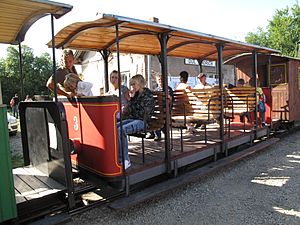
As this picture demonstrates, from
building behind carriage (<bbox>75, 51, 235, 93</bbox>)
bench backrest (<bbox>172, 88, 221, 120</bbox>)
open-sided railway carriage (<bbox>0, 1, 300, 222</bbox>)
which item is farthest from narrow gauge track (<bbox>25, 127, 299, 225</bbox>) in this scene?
building behind carriage (<bbox>75, 51, 235, 93</bbox>)

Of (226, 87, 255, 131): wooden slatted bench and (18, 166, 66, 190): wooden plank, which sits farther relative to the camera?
(226, 87, 255, 131): wooden slatted bench

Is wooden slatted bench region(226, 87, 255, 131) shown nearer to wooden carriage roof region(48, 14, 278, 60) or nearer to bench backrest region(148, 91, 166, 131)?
wooden carriage roof region(48, 14, 278, 60)

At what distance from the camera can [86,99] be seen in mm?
3549

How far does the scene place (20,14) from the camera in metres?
3.08

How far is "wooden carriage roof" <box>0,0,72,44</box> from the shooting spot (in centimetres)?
269

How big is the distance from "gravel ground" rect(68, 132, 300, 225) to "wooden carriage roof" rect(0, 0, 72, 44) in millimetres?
2444

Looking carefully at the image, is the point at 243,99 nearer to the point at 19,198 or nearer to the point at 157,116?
the point at 157,116

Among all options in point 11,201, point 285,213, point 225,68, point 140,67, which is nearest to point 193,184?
point 285,213

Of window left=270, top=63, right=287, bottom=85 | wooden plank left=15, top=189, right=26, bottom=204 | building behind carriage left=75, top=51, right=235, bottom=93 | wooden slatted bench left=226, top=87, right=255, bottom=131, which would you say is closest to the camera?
wooden plank left=15, top=189, right=26, bottom=204

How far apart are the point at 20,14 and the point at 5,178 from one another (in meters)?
1.77

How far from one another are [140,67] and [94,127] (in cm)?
1102

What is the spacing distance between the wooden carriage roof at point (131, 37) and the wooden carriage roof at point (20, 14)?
1.58ft

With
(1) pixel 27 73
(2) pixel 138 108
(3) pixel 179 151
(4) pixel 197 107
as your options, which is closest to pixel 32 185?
(2) pixel 138 108

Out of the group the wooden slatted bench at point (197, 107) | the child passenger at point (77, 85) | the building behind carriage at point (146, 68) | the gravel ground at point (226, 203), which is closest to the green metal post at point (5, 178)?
the gravel ground at point (226, 203)
